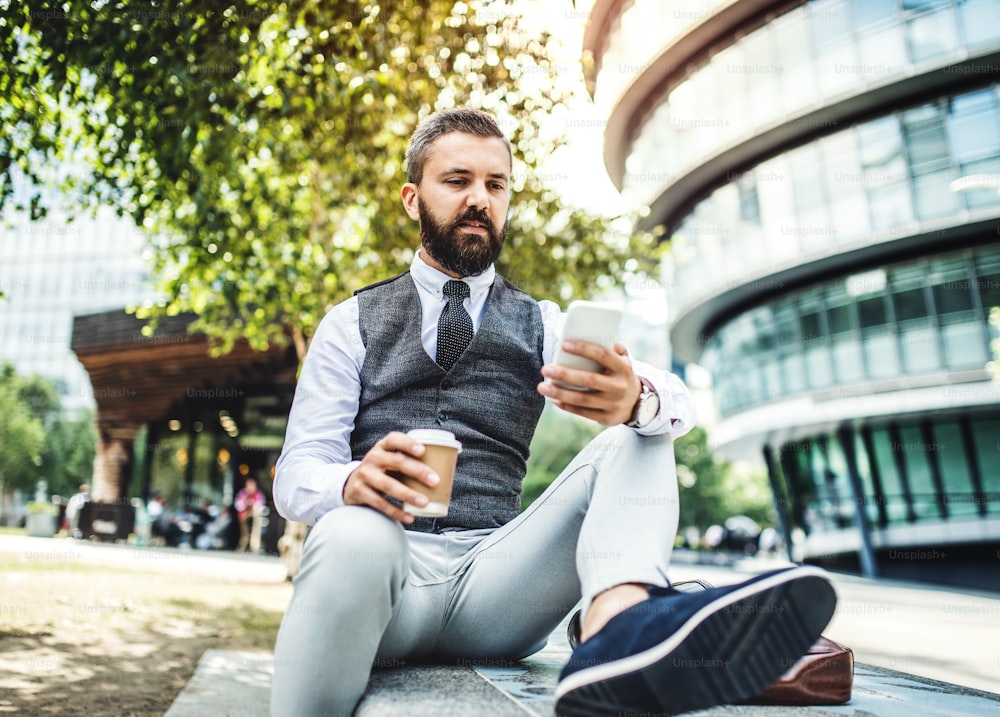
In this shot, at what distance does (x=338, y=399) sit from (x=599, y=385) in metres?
0.90

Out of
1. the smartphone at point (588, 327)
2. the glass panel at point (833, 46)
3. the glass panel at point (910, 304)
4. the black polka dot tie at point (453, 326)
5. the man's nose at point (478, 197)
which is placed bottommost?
the smartphone at point (588, 327)

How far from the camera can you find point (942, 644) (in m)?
8.80

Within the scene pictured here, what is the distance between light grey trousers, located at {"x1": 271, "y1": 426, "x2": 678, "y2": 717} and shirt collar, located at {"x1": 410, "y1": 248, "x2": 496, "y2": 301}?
2.51 feet

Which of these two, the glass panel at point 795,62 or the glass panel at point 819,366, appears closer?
the glass panel at point 795,62

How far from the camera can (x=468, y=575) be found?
2.18 m

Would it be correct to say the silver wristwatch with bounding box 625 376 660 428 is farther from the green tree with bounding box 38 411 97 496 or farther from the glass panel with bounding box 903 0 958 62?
the green tree with bounding box 38 411 97 496

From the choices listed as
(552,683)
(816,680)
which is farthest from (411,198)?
(816,680)

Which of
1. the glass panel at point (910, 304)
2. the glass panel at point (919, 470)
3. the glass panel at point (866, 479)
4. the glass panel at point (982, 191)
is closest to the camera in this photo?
the glass panel at point (982, 191)

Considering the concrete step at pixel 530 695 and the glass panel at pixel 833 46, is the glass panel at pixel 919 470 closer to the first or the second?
the glass panel at pixel 833 46

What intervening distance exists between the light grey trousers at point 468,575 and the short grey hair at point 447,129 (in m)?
1.17

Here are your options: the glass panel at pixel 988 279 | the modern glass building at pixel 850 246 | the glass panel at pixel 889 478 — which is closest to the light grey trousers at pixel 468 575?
the modern glass building at pixel 850 246

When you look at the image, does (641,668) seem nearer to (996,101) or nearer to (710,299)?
(996,101)

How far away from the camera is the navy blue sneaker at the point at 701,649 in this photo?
1557 mm

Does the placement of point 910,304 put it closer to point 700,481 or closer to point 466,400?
point 466,400
